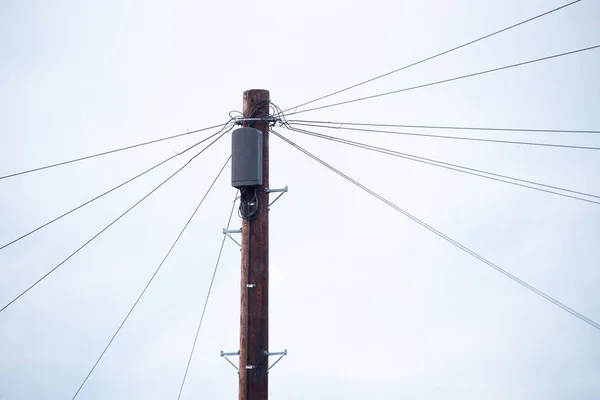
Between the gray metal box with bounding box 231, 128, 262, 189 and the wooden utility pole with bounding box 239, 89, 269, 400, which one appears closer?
the wooden utility pole with bounding box 239, 89, 269, 400

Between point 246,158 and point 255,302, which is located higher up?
point 246,158

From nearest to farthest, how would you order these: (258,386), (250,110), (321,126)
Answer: (258,386) → (250,110) → (321,126)

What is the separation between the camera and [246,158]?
1118 centimetres

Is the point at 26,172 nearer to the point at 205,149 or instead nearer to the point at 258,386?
the point at 205,149

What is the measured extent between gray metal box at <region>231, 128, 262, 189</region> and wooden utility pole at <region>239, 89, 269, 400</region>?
0.26 metres

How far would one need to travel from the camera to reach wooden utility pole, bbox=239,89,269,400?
10.8 m

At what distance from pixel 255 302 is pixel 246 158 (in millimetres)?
2269

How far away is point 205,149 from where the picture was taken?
13398 millimetres

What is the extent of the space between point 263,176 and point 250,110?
1.15 metres

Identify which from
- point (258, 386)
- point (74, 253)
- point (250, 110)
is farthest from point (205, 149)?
point (258, 386)

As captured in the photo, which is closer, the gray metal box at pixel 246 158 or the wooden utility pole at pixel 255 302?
the wooden utility pole at pixel 255 302

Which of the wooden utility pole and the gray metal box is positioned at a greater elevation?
the gray metal box

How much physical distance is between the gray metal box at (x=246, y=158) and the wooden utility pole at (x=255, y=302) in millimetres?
256

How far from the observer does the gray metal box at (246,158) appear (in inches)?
439
